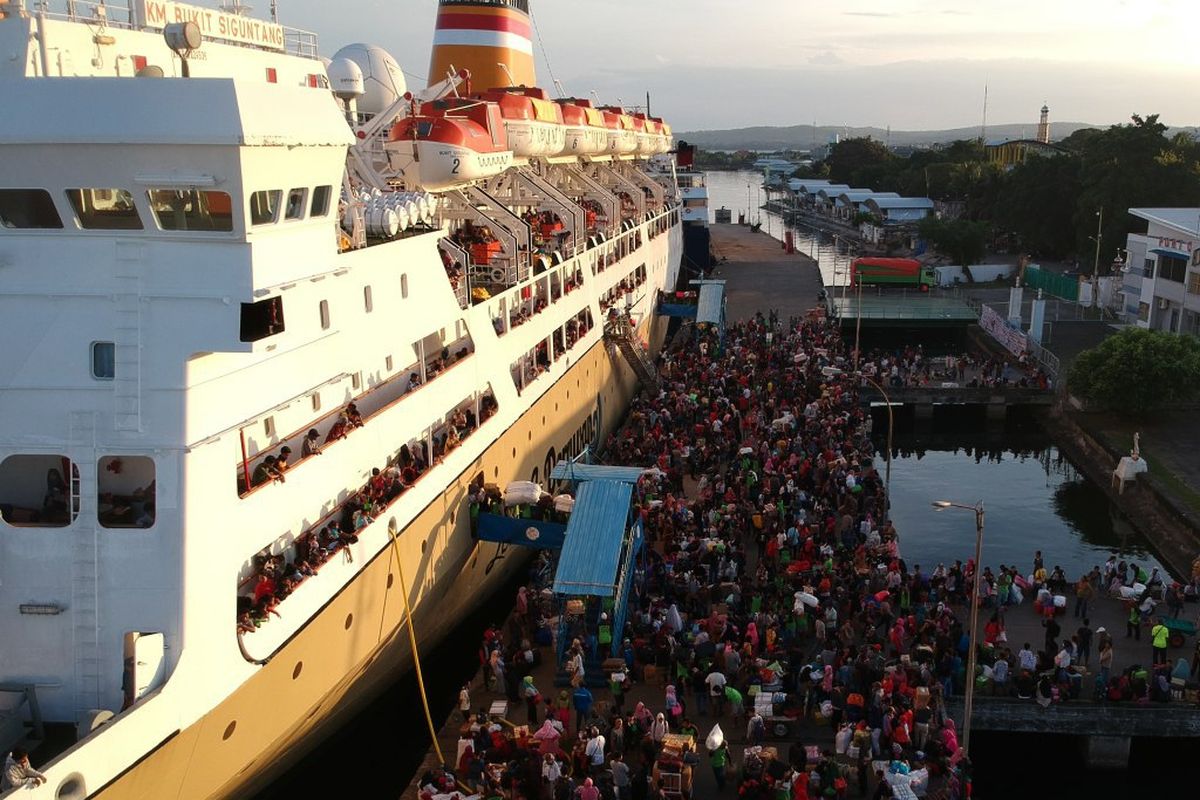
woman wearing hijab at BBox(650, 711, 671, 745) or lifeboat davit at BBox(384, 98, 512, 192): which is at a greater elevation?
lifeboat davit at BBox(384, 98, 512, 192)

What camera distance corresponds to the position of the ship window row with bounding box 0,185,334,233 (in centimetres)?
1232

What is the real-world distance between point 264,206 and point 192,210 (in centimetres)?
90

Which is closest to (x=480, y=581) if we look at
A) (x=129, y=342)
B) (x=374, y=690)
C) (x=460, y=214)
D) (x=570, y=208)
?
(x=374, y=690)

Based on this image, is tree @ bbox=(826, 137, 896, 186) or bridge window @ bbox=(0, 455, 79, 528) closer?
bridge window @ bbox=(0, 455, 79, 528)

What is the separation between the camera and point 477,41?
136ft

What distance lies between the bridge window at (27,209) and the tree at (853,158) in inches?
6317

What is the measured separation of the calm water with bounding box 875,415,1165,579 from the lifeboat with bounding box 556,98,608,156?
1713 cm

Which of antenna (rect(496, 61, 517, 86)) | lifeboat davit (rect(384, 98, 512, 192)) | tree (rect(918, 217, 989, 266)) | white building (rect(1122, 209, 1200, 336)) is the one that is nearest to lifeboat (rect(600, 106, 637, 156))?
antenna (rect(496, 61, 517, 86))

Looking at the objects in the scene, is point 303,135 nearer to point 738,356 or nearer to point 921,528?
point 921,528

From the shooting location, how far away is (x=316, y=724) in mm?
16531

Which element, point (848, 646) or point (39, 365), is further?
point (848, 646)

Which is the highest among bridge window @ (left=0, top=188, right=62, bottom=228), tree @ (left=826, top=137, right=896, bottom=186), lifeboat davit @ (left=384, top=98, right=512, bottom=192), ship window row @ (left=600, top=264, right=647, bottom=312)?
tree @ (left=826, top=137, right=896, bottom=186)

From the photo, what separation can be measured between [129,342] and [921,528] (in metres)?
26.8

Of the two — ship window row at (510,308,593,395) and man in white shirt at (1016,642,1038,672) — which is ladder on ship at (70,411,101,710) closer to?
ship window row at (510,308,593,395)
